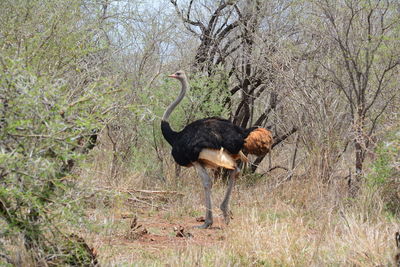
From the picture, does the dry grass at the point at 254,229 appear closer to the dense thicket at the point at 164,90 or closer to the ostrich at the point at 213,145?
the dense thicket at the point at 164,90

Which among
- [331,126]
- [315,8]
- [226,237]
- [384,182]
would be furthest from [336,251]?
[315,8]

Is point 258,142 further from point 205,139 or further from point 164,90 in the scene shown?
point 164,90

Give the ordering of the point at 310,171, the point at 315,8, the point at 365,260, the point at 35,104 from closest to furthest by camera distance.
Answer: the point at 35,104 → the point at 365,260 → the point at 310,171 → the point at 315,8

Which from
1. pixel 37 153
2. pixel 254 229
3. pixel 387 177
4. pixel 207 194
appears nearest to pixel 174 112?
pixel 207 194

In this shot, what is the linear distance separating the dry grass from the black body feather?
30.5 inches

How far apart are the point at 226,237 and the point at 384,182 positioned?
1929 millimetres

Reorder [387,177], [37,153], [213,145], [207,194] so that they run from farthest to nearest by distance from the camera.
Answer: [207,194] < [213,145] < [387,177] < [37,153]

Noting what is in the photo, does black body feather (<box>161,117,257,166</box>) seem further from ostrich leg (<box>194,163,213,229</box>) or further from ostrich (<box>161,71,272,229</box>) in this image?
ostrich leg (<box>194,163,213,229</box>)

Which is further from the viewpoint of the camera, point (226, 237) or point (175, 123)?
point (175, 123)

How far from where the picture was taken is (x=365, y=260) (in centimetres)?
464

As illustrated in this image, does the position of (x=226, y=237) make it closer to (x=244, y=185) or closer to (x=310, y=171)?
(x=310, y=171)

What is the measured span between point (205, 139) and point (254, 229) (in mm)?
1691

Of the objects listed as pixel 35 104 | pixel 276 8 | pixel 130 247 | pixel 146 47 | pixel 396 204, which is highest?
pixel 276 8

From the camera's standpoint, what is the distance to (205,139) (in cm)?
675
